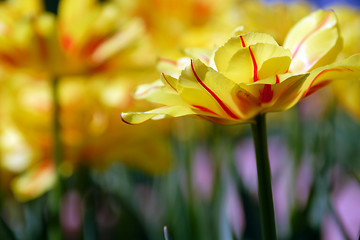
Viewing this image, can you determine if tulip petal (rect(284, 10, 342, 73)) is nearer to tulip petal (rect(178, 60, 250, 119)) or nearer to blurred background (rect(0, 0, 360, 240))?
tulip petal (rect(178, 60, 250, 119))

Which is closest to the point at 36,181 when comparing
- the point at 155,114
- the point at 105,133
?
the point at 105,133

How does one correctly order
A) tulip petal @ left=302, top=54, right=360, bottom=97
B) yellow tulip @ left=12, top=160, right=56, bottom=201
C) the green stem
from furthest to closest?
yellow tulip @ left=12, top=160, right=56, bottom=201, the green stem, tulip petal @ left=302, top=54, right=360, bottom=97

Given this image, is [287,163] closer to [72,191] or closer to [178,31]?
[178,31]

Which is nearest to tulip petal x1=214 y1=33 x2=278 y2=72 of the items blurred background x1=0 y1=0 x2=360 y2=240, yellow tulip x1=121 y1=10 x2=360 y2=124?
yellow tulip x1=121 y1=10 x2=360 y2=124

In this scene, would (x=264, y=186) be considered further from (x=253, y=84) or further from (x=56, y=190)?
(x=56, y=190)

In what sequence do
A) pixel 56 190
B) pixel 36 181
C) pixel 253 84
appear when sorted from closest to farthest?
pixel 253 84
pixel 56 190
pixel 36 181

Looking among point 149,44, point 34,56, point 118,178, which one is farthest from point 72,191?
point 34,56

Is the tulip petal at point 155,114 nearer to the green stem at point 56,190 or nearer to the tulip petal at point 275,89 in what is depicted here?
the tulip petal at point 275,89
